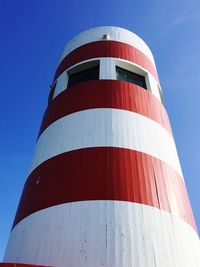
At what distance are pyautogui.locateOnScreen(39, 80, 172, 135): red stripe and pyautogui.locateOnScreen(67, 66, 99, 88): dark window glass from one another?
3.32 feet

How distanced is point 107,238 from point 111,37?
27.5 ft

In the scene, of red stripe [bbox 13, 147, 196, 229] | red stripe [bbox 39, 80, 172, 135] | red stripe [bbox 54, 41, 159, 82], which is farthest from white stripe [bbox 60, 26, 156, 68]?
red stripe [bbox 13, 147, 196, 229]

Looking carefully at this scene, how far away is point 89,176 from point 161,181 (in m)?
1.86

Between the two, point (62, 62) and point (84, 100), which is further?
point (62, 62)

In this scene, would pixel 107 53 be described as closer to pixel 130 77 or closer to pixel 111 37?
pixel 130 77

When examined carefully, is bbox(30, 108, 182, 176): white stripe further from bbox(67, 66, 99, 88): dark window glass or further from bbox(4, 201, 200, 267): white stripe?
bbox(67, 66, 99, 88): dark window glass

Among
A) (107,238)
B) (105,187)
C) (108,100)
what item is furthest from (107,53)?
(107,238)

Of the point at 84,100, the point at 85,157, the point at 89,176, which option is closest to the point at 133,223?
the point at 89,176

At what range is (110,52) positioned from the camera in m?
9.86

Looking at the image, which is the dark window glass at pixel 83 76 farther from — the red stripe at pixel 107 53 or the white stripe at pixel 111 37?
Answer: the white stripe at pixel 111 37

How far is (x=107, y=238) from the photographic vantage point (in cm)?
516

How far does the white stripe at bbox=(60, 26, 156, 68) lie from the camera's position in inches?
429

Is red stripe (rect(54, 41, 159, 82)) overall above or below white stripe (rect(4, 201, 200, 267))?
above

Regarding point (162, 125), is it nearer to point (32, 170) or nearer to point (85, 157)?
point (85, 157)
